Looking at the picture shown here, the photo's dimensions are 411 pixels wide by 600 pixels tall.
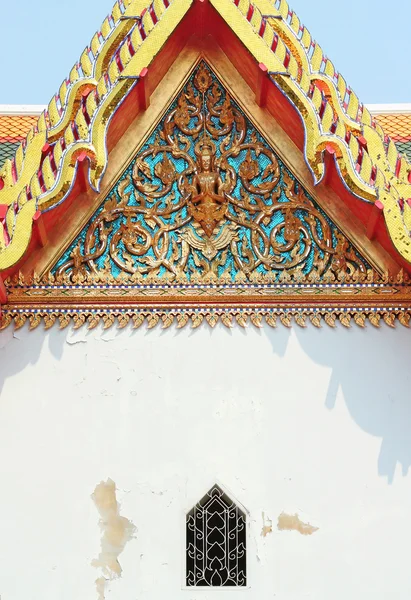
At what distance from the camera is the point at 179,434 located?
6215 mm

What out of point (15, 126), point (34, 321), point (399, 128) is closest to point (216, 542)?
point (34, 321)

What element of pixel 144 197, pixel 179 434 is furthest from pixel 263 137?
pixel 179 434

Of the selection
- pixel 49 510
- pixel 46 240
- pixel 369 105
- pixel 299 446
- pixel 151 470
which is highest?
pixel 369 105

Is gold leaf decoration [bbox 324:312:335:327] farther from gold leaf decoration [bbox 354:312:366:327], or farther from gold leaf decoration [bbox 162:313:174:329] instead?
gold leaf decoration [bbox 162:313:174:329]

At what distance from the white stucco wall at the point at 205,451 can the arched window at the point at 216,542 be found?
54 mm

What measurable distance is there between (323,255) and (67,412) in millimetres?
1590

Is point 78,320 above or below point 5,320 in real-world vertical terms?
above

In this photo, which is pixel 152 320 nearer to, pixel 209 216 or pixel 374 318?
pixel 209 216

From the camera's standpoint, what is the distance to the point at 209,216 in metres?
6.64

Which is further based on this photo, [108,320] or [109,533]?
[108,320]

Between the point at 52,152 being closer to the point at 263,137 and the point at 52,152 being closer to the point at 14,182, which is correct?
the point at 14,182

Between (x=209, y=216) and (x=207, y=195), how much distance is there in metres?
0.12

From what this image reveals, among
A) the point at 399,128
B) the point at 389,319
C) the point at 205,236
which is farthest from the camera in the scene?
the point at 399,128

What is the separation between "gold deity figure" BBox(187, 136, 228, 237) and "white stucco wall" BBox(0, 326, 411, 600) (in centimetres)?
62
